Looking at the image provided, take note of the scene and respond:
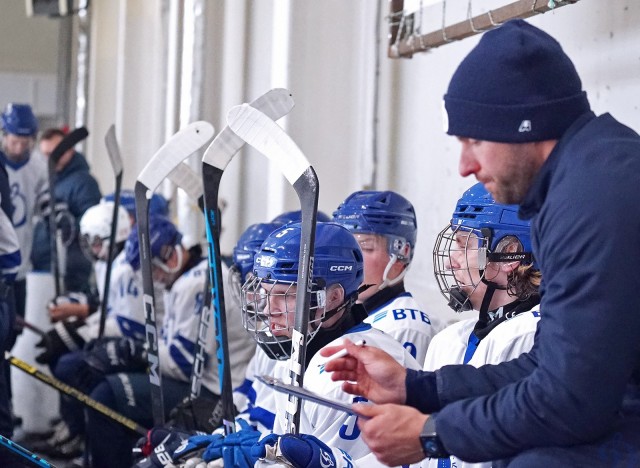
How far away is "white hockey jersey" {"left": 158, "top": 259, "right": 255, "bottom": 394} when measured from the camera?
12.2ft

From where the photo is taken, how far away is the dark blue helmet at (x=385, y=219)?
9.73 feet

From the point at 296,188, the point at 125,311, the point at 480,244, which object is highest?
the point at 296,188

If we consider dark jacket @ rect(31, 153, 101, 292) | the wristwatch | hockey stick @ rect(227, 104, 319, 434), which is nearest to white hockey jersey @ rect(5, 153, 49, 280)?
dark jacket @ rect(31, 153, 101, 292)

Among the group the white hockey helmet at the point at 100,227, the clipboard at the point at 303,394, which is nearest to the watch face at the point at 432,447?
the clipboard at the point at 303,394

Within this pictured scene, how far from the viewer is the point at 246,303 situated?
2.24 metres

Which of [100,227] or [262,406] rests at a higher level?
[100,227]

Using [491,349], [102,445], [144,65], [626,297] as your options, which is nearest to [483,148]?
[626,297]

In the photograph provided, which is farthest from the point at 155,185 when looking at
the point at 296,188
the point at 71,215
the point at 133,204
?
the point at 71,215

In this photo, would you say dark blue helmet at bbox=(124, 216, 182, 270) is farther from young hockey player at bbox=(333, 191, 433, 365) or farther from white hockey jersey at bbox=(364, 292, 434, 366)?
white hockey jersey at bbox=(364, 292, 434, 366)

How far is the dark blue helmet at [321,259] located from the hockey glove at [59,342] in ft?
7.82

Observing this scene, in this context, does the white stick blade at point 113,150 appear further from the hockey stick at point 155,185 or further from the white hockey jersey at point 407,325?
the white hockey jersey at point 407,325

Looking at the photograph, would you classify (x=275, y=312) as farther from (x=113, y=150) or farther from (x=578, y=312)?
(x=113, y=150)

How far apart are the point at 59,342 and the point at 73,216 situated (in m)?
1.30

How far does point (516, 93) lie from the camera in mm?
1339
